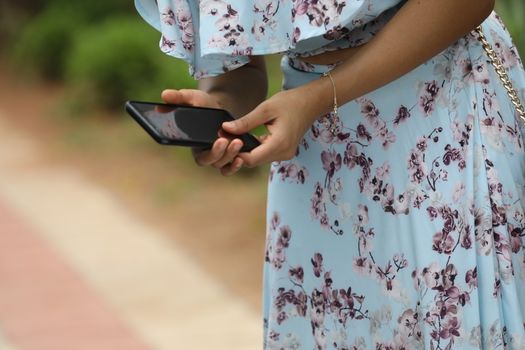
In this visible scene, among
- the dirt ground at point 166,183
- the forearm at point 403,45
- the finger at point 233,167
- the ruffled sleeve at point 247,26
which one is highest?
the dirt ground at point 166,183

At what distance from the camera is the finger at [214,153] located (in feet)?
5.98

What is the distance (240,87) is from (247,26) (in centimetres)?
26

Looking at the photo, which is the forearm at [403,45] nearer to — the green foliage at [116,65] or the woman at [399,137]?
the woman at [399,137]

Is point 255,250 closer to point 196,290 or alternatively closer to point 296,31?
point 196,290

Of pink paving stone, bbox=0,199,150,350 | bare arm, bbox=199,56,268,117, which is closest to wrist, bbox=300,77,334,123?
bare arm, bbox=199,56,268,117

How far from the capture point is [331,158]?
214cm

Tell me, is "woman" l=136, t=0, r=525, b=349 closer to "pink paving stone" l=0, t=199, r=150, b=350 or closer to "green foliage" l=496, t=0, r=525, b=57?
"pink paving stone" l=0, t=199, r=150, b=350

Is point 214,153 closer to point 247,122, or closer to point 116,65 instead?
point 247,122

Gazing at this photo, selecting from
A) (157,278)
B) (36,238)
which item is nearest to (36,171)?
(36,238)

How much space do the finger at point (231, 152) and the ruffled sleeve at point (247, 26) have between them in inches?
6.8

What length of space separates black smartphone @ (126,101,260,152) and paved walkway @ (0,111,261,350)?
8.24 feet

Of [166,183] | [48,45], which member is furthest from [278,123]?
[48,45]

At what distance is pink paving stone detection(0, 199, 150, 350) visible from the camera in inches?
175

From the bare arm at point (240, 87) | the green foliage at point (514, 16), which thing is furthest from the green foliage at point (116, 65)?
the bare arm at point (240, 87)
